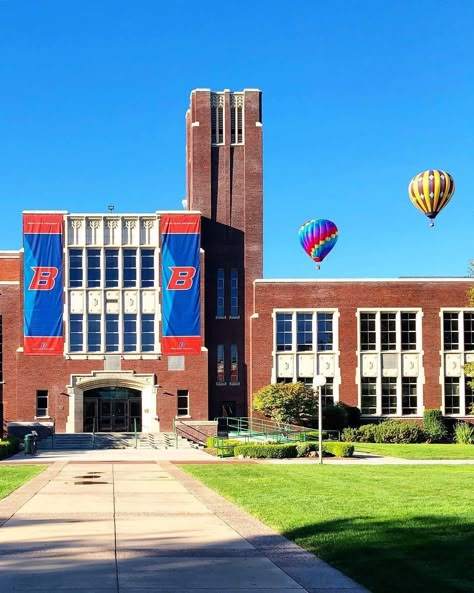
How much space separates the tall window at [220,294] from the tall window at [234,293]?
0.59 metres

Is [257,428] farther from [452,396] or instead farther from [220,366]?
[452,396]

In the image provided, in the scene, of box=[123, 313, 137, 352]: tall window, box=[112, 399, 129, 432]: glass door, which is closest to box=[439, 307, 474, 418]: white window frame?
box=[123, 313, 137, 352]: tall window

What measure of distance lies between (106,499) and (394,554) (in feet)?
29.8

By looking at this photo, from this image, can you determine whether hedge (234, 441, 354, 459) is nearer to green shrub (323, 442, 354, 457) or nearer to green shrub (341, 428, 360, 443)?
green shrub (323, 442, 354, 457)

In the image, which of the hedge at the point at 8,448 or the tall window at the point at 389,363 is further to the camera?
the tall window at the point at 389,363

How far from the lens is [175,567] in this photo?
11367 mm

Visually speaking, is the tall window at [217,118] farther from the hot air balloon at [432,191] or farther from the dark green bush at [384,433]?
the dark green bush at [384,433]

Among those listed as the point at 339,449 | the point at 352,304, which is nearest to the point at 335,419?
the point at 352,304

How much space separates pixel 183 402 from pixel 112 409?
16.3 ft

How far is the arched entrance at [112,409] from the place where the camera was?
58.5 m

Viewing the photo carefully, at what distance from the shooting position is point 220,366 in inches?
2362

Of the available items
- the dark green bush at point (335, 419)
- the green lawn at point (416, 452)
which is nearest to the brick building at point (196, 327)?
the dark green bush at point (335, 419)

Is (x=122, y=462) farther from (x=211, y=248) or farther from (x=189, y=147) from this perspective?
(x=189, y=147)

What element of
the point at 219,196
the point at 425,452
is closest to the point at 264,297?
the point at 219,196
